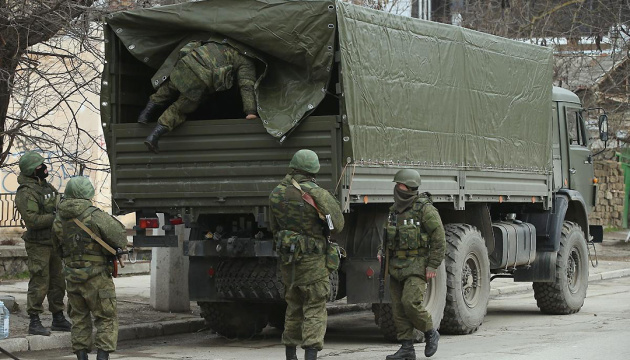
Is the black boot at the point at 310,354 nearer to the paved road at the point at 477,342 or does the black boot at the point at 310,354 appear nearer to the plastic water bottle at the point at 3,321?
the paved road at the point at 477,342

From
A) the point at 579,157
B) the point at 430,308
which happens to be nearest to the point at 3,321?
the point at 430,308

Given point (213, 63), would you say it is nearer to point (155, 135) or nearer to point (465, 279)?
point (155, 135)

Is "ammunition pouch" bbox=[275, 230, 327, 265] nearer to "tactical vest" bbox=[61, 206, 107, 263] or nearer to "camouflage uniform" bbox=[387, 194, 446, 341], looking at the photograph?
"camouflage uniform" bbox=[387, 194, 446, 341]

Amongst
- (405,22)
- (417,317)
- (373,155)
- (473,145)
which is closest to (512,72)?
(473,145)

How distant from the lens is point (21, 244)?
18.4 m

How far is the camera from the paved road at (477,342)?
1013 centimetres

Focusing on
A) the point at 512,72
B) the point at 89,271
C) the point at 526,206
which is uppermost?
the point at 512,72

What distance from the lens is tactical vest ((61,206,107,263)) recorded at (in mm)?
8945

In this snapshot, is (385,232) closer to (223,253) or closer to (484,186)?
(223,253)

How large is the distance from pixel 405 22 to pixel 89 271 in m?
4.29

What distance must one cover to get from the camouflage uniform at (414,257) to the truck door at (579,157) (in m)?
5.73

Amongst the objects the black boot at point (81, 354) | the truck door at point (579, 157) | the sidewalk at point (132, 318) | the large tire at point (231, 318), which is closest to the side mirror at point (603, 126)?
the truck door at point (579, 157)

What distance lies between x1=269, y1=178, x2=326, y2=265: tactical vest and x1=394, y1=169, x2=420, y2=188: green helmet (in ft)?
3.47

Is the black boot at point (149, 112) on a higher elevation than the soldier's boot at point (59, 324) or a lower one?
higher
